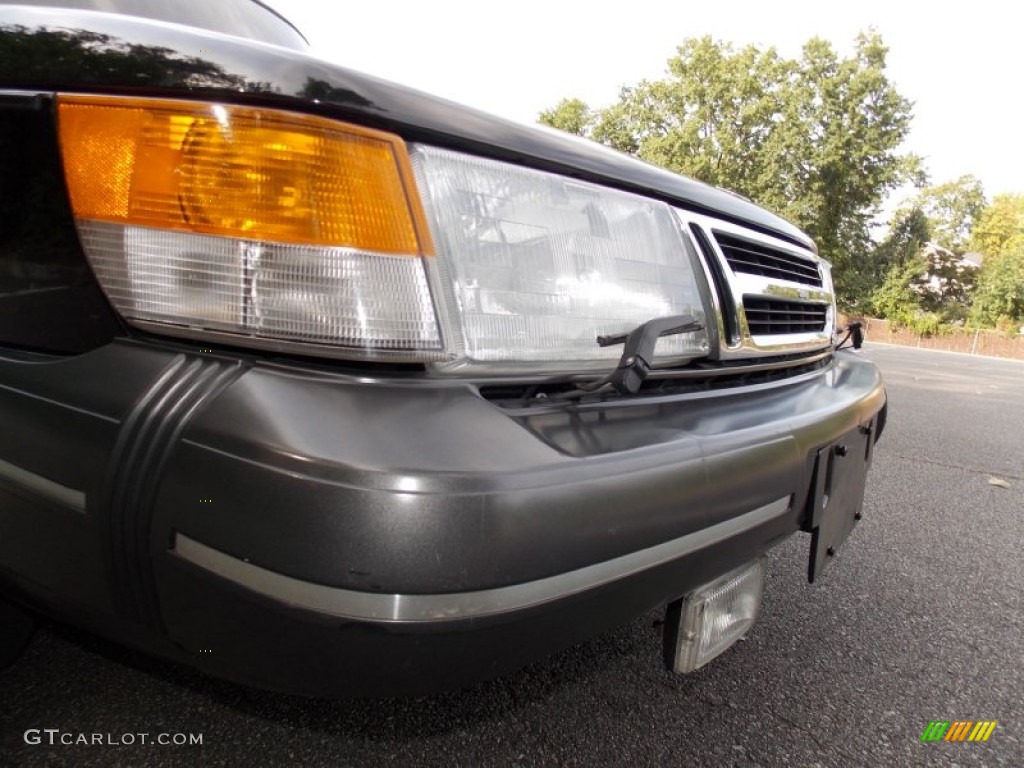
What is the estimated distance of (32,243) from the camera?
39.6 inches

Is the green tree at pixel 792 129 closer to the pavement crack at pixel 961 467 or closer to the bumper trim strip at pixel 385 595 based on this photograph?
the pavement crack at pixel 961 467

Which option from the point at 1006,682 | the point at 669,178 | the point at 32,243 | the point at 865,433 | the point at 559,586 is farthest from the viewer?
the point at 1006,682

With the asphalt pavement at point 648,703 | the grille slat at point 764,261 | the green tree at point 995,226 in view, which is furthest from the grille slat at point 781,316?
the green tree at point 995,226

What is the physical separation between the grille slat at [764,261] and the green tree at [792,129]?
1255 inches

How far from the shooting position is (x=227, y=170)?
895 mm

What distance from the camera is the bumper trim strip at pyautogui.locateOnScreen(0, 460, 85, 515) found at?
2.92ft

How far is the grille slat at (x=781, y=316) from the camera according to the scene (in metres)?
1.62

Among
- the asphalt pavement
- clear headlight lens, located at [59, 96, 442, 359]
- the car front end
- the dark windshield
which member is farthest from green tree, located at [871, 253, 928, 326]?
clear headlight lens, located at [59, 96, 442, 359]

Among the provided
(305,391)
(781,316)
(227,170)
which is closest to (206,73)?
(227,170)

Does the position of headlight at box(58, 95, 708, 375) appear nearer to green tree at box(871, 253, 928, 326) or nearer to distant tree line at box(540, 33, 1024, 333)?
distant tree line at box(540, 33, 1024, 333)

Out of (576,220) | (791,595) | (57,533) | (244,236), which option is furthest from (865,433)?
(57,533)

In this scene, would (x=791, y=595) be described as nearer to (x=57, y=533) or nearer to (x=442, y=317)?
(x=442, y=317)

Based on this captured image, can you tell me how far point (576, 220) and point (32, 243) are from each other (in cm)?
86

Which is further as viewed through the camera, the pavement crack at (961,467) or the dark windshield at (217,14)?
the pavement crack at (961,467)
